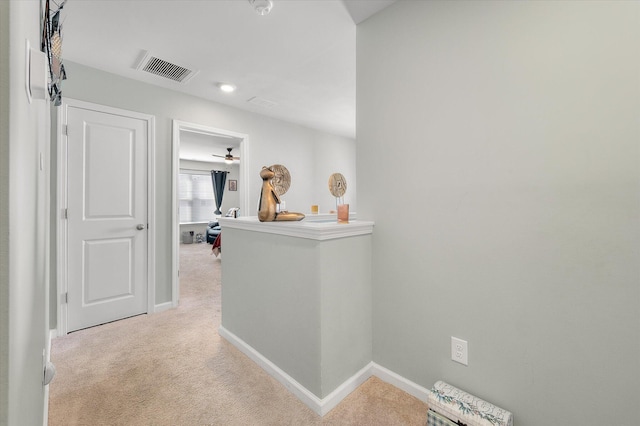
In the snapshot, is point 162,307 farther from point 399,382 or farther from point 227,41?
point 227,41

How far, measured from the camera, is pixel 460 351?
57.9 inches

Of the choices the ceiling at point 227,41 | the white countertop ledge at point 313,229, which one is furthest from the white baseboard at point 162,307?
the ceiling at point 227,41

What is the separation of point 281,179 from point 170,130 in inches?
59.4

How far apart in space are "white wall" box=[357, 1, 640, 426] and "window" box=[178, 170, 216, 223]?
26.6 ft

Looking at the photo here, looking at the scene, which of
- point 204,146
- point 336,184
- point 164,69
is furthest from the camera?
point 204,146

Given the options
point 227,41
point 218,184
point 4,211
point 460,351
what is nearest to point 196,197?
point 218,184

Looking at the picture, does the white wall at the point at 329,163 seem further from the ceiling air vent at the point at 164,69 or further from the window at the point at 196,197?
the window at the point at 196,197

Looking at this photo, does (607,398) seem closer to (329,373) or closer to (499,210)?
(499,210)

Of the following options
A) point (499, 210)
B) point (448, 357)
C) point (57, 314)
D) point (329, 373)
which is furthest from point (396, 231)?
point (57, 314)

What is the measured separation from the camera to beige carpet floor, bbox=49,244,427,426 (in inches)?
57.9

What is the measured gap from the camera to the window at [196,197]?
855 cm

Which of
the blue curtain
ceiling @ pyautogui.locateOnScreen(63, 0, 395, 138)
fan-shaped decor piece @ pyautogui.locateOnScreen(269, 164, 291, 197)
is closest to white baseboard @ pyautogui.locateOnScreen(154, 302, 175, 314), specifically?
fan-shaped decor piece @ pyautogui.locateOnScreen(269, 164, 291, 197)

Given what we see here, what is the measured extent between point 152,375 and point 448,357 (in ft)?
6.21

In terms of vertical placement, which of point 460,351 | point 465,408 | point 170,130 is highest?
point 170,130
